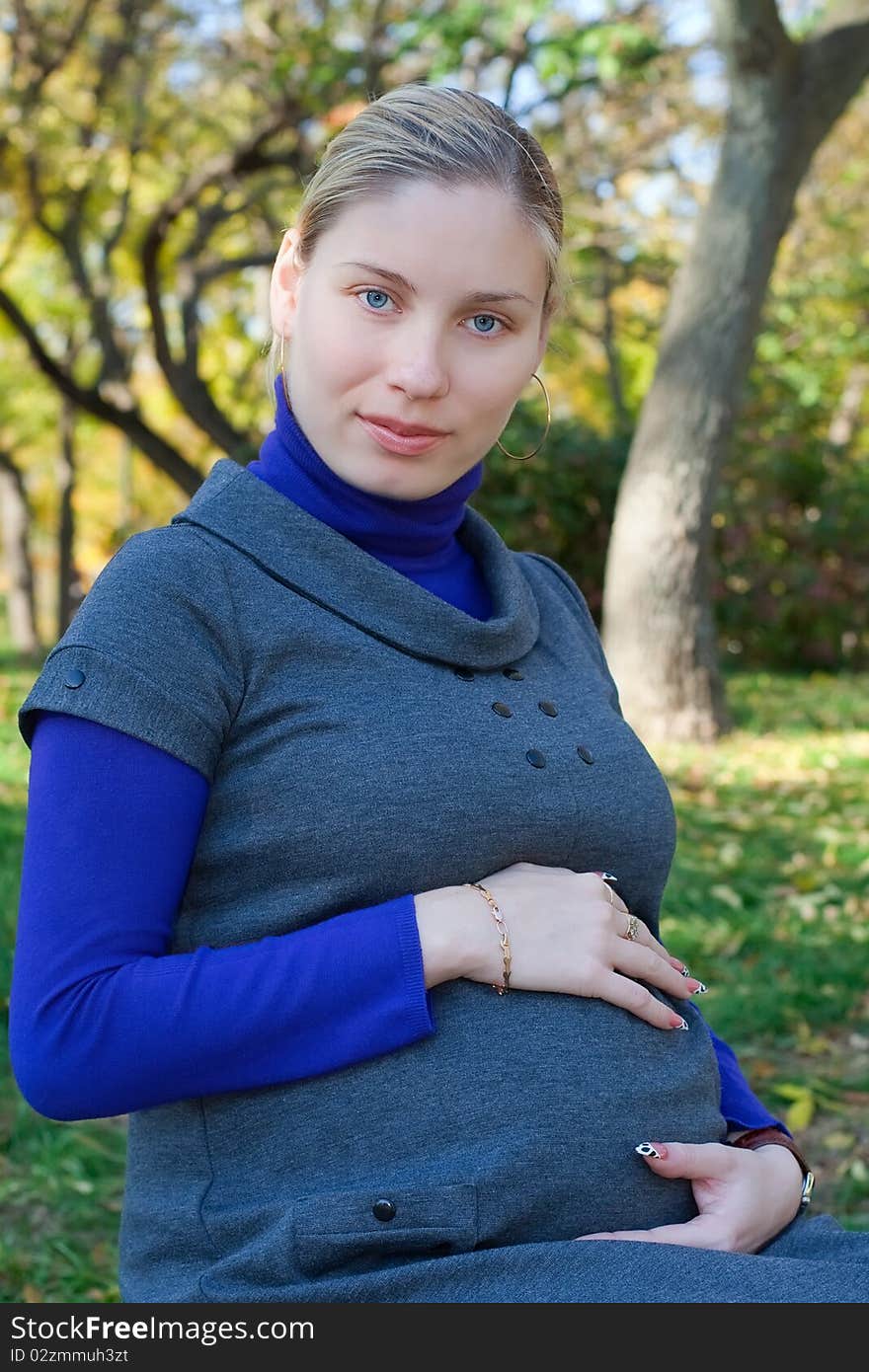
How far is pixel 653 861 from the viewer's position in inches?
75.3

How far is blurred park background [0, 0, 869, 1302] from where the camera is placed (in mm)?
4465

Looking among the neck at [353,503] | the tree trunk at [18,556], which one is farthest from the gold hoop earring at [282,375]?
the tree trunk at [18,556]

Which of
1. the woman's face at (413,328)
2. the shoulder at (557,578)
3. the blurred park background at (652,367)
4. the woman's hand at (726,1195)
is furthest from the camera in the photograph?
the blurred park background at (652,367)

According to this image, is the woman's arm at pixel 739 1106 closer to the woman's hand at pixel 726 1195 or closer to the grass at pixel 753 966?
the woman's hand at pixel 726 1195

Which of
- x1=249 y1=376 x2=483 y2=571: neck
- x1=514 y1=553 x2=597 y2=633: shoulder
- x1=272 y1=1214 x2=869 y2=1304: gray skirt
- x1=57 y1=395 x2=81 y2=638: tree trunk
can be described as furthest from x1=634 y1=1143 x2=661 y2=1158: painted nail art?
x1=57 y1=395 x2=81 y2=638: tree trunk

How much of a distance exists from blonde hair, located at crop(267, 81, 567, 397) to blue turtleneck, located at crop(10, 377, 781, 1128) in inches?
29.3

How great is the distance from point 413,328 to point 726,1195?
42.6 inches

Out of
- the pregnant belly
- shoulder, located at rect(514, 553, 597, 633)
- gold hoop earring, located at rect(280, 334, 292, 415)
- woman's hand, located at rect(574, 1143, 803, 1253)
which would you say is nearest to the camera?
the pregnant belly

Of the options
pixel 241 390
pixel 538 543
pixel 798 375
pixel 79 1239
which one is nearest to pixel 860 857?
pixel 79 1239

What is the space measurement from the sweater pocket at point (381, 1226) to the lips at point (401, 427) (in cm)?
88

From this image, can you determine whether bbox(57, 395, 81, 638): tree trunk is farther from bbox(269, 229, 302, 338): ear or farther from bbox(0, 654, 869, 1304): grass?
bbox(269, 229, 302, 338): ear

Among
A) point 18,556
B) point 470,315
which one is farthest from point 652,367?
point 470,315

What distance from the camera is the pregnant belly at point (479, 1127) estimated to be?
1.52 m
